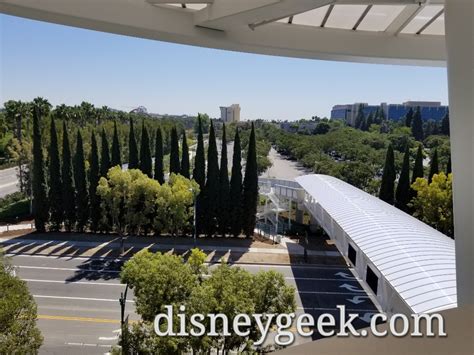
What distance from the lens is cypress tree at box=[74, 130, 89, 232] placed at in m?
19.1

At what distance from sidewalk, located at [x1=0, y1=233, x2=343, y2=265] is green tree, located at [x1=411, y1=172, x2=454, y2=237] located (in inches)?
162

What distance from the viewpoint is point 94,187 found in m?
19.2

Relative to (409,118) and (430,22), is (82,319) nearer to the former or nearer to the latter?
(430,22)

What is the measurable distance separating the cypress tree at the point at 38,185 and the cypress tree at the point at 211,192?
299 inches

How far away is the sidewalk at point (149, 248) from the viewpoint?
53.0 ft

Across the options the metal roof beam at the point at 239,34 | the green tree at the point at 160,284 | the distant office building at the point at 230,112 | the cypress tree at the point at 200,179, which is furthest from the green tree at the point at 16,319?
the distant office building at the point at 230,112

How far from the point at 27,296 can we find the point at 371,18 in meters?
6.86

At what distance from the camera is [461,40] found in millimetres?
2375

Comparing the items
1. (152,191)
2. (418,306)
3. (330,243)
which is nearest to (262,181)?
(330,243)

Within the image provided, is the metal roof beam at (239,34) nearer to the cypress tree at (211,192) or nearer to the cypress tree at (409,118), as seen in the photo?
the cypress tree at (211,192)

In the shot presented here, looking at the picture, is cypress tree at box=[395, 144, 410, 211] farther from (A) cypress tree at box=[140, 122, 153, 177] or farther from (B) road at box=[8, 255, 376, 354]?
(A) cypress tree at box=[140, 122, 153, 177]

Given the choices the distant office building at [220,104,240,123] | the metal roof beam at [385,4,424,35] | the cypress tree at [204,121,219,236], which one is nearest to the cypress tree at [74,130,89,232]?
the cypress tree at [204,121,219,236]

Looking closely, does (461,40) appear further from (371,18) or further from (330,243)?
(330,243)

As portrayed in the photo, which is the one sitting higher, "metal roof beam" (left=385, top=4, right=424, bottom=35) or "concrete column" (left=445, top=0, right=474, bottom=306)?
"metal roof beam" (left=385, top=4, right=424, bottom=35)
